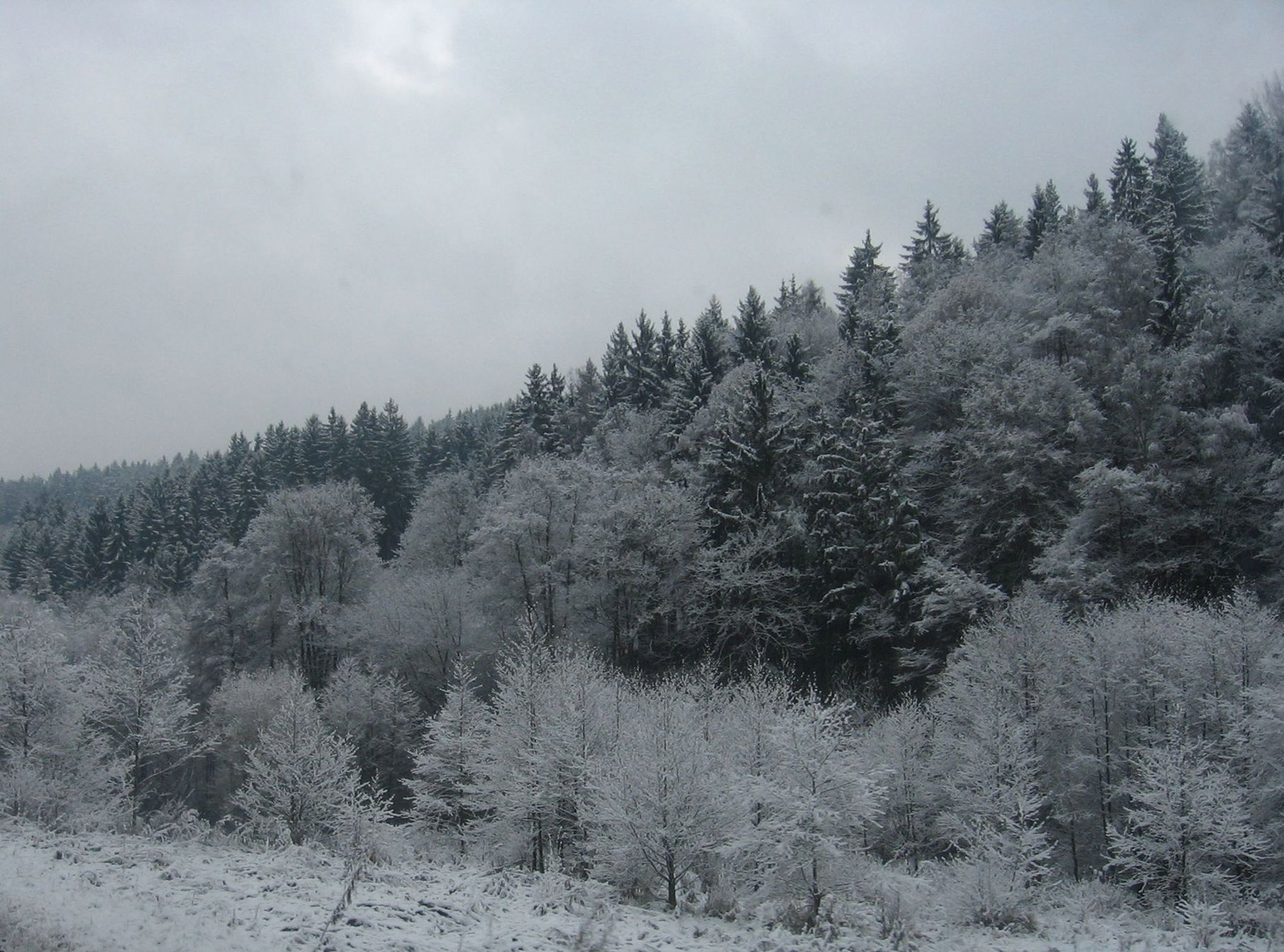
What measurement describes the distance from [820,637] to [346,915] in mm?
31745

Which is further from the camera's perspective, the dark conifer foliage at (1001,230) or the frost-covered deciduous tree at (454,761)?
the dark conifer foliage at (1001,230)

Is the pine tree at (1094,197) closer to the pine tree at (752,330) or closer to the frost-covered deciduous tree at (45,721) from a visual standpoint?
the pine tree at (752,330)

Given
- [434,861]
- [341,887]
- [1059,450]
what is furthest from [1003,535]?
[341,887]

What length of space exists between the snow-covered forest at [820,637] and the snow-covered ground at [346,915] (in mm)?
703

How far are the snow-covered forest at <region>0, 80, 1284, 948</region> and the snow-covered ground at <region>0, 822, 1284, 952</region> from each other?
0.70m

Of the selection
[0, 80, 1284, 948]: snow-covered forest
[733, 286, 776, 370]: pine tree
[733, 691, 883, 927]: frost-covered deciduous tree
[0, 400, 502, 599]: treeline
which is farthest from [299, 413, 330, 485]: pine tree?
[733, 691, 883, 927]: frost-covered deciduous tree

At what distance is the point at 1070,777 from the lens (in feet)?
92.9

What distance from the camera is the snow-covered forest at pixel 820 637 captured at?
730 inches

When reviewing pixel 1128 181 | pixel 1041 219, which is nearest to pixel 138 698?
pixel 1041 219

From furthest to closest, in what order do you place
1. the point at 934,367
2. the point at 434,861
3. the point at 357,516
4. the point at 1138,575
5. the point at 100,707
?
the point at 357,516
the point at 934,367
the point at 1138,575
the point at 100,707
the point at 434,861

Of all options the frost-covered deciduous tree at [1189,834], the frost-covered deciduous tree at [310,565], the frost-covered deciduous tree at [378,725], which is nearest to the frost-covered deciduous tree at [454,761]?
the frost-covered deciduous tree at [378,725]

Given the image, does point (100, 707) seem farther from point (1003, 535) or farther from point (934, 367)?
point (934, 367)

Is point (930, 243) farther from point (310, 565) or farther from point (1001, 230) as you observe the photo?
point (310, 565)

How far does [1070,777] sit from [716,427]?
24325 mm
